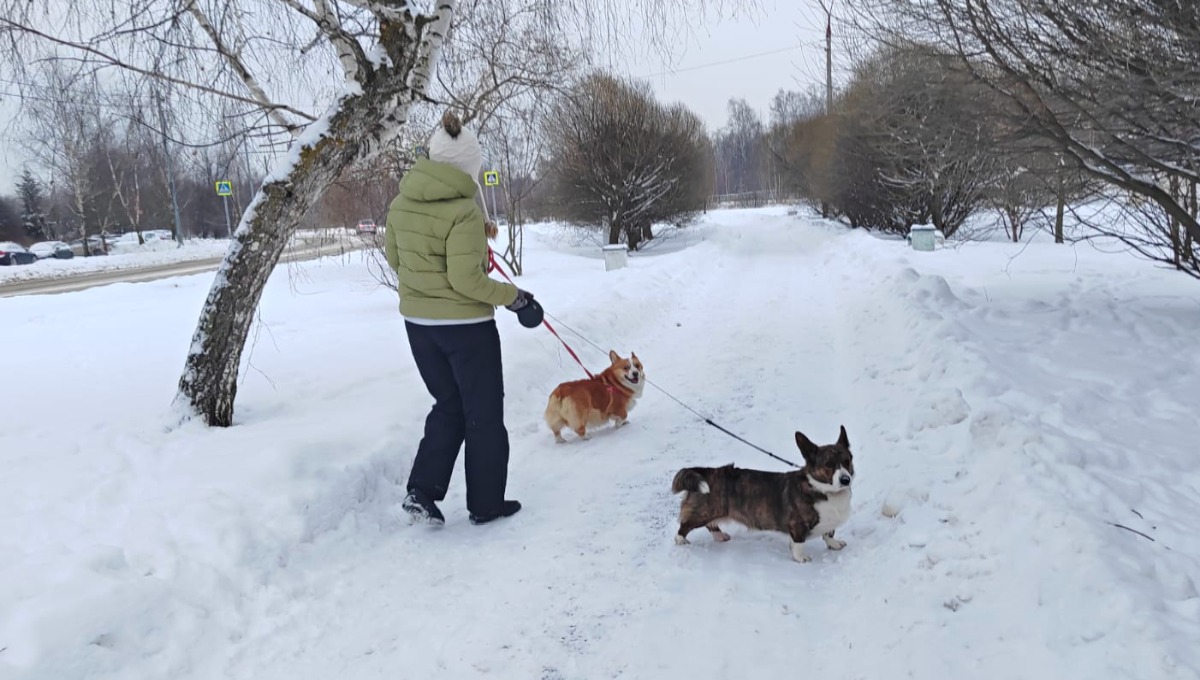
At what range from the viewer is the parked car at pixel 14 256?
3303cm

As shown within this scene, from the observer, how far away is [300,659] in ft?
9.77

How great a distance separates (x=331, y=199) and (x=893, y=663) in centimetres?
1295

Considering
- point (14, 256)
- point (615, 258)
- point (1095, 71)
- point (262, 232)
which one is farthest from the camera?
point (14, 256)

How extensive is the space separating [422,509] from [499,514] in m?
0.46

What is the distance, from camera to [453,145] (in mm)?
3984

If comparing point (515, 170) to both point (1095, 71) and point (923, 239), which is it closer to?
point (923, 239)

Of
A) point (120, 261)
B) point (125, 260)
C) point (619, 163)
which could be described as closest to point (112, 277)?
point (120, 261)

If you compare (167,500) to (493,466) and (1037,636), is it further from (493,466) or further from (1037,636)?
(1037,636)

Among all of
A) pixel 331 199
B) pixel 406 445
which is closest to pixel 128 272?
pixel 331 199

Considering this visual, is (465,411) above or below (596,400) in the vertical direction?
above

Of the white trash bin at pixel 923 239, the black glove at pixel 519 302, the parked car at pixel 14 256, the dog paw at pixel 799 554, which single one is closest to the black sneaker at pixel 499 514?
the black glove at pixel 519 302

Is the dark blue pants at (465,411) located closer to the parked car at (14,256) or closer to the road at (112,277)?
the road at (112,277)

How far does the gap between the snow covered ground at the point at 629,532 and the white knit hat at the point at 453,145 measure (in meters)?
2.04

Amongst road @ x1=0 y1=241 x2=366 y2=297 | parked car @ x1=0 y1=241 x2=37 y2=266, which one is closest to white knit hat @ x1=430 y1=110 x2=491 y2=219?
road @ x1=0 y1=241 x2=366 y2=297
